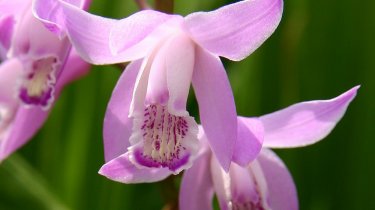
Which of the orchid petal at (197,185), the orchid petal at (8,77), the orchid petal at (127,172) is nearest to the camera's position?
the orchid petal at (127,172)

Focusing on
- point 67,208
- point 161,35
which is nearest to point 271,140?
point 161,35

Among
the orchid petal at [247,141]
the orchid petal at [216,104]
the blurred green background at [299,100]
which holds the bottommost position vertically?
the blurred green background at [299,100]

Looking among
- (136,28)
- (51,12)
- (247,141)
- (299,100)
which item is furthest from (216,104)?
(299,100)

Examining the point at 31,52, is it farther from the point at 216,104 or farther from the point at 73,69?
the point at 216,104

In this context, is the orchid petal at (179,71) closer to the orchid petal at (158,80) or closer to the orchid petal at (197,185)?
the orchid petal at (158,80)

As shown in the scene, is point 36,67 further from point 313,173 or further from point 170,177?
point 313,173

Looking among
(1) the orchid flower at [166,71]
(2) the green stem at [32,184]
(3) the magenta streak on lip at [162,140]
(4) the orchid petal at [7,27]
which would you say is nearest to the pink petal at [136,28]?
(1) the orchid flower at [166,71]
